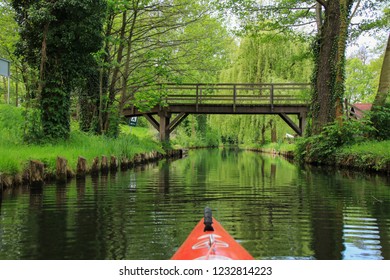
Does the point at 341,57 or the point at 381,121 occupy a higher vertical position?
the point at 341,57

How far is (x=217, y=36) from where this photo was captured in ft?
54.5

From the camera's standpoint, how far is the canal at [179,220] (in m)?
3.35

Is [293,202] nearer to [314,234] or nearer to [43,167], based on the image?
[314,234]

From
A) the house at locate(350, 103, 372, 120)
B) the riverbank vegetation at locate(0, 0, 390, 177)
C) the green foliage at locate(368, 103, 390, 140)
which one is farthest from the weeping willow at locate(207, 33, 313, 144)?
the green foliage at locate(368, 103, 390, 140)

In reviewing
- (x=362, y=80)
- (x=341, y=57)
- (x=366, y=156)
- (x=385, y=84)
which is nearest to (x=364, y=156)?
(x=366, y=156)

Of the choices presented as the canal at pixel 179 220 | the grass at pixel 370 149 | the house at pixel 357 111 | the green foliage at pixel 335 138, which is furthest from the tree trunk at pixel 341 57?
the canal at pixel 179 220

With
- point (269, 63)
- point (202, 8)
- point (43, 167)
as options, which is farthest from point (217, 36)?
point (43, 167)

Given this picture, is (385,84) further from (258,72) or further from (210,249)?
(210,249)

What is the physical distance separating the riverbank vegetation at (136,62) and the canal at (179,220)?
5.79ft

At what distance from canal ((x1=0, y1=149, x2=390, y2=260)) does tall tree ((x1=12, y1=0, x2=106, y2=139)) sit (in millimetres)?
3115

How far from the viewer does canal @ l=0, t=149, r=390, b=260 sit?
335 centimetres

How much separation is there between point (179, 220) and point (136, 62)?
41.0ft

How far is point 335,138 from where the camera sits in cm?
1336

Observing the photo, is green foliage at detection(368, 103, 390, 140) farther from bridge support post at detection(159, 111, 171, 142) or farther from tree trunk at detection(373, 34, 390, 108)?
bridge support post at detection(159, 111, 171, 142)
